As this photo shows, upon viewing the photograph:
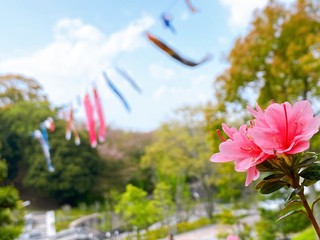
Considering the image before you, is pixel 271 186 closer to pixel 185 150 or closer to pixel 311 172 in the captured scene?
pixel 311 172

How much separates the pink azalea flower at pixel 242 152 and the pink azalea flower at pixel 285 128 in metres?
0.03

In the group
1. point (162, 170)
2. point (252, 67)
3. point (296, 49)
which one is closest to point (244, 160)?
point (296, 49)

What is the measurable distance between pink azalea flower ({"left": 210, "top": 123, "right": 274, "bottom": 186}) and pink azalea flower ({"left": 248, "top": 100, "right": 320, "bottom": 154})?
3cm

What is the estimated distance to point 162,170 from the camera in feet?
44.9

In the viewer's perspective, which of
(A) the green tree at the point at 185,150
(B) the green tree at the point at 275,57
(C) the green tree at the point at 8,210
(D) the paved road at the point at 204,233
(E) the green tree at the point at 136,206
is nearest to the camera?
(C) the green tree at the point at 8,210

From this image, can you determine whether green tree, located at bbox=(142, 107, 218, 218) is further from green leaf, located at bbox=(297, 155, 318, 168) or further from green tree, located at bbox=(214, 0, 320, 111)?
green leaf, located at bbox=(297, 155, 318, 168)

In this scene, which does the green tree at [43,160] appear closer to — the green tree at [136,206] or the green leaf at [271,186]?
the green tree at [136,206]

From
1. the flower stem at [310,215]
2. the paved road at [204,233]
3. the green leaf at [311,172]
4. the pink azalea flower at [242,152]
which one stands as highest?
the pink azalea flower at [242,152]

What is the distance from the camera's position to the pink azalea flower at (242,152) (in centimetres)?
58

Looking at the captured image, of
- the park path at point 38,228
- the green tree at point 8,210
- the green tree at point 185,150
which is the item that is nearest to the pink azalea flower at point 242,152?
the green tree at point 8,210

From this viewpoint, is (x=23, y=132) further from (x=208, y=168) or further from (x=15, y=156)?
(x=208, y=168)

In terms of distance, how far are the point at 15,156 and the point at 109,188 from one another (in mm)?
4298

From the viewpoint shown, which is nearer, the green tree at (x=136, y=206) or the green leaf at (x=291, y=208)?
the green leaf at (x=291, y=208)

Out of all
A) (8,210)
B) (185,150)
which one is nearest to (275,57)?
(8,210)
